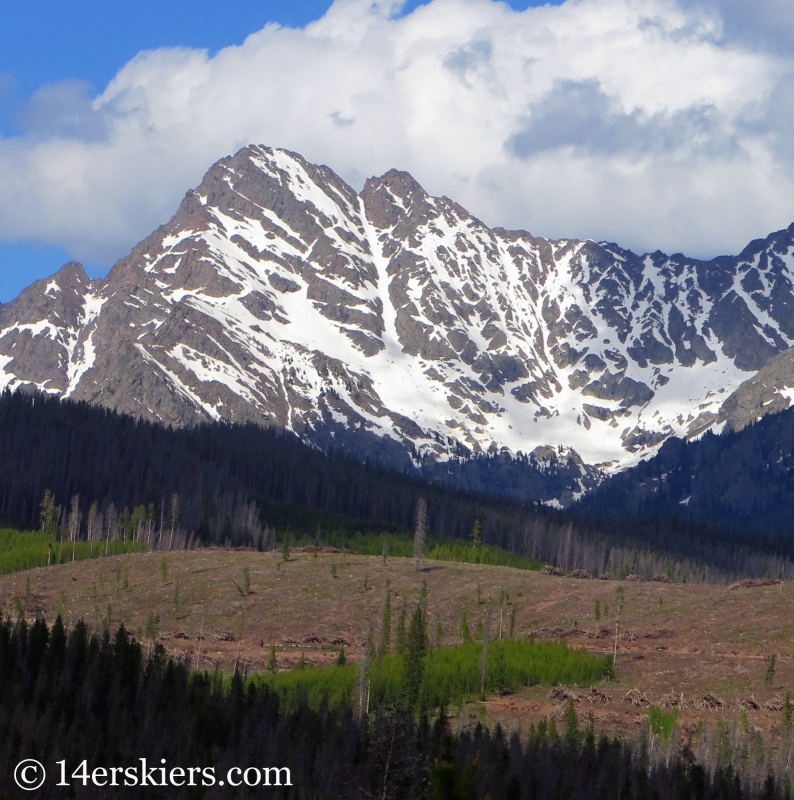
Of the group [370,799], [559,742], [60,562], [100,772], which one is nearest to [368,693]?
[559,742]

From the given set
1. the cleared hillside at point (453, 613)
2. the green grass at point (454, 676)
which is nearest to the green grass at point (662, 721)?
the cleared hillside at point (453, 613)

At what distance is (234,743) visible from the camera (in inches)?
3319

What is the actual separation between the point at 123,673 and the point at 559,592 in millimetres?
52992

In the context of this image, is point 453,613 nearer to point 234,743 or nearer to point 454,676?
point 454,676

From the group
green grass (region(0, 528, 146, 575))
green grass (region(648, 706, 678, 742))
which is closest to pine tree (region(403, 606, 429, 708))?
green grass (region(648, 706, 678, 742))

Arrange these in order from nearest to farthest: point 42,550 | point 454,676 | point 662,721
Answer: point 662,721, point 454,676, point 42,550

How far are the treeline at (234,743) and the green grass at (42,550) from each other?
73248 millimetres

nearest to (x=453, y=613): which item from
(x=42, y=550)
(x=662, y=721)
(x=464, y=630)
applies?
(x=464, y=630)

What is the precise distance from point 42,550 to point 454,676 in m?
93.8

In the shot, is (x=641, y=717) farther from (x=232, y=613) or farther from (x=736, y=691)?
(x=232, y=613)

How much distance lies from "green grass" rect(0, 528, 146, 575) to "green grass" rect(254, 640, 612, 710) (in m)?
72.6

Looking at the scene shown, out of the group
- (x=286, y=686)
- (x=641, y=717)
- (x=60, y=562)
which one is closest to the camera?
(x=641, y=717)

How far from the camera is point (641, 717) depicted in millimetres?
93125

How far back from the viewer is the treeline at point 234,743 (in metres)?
76.8
